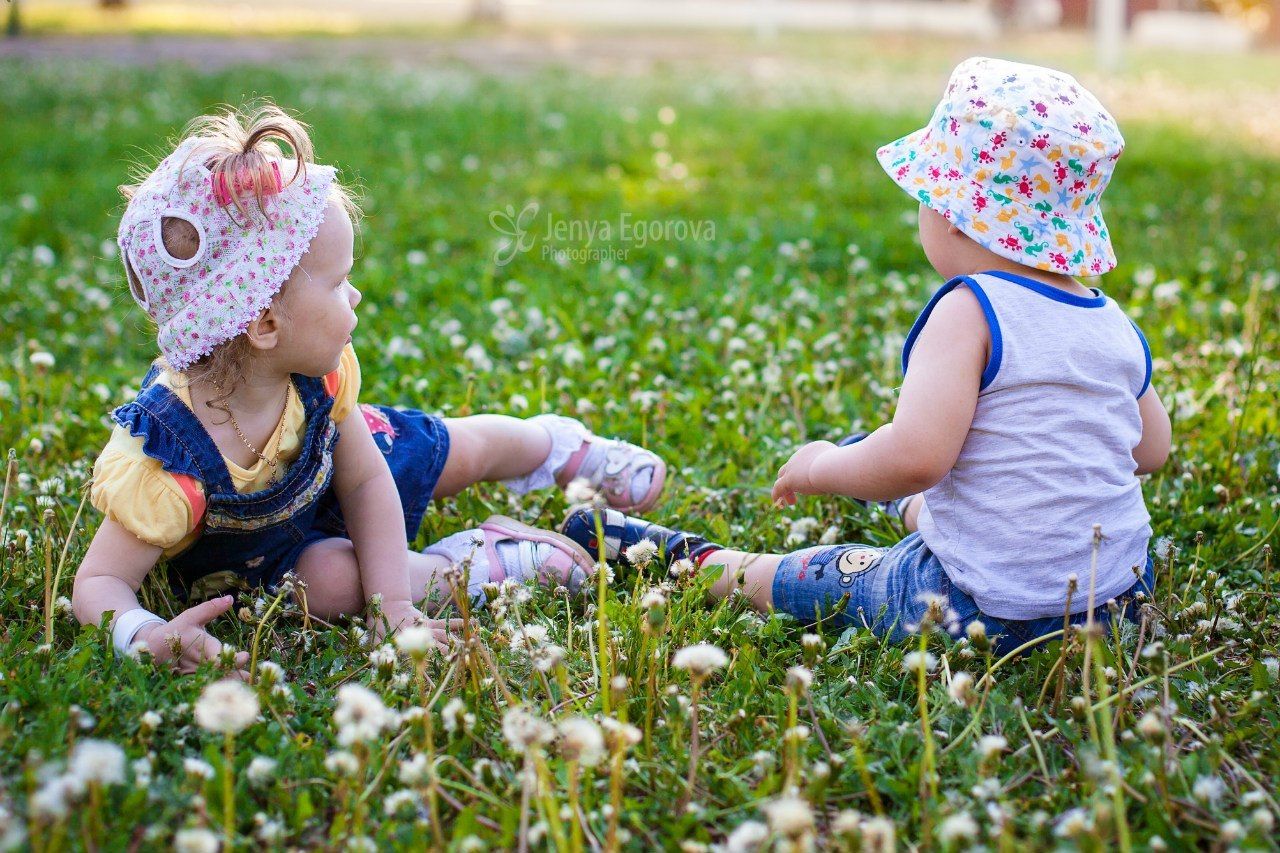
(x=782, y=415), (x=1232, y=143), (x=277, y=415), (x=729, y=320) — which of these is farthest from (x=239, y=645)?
(x=1232, y=143)

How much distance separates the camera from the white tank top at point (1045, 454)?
259 cm

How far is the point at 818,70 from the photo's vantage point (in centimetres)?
1675

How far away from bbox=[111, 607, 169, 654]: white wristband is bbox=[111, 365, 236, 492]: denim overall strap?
0.30 meters

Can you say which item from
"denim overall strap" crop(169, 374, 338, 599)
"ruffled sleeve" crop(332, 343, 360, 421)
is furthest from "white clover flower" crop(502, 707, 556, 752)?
"ruffled sleeve" crop(332, 343, 360, 421)

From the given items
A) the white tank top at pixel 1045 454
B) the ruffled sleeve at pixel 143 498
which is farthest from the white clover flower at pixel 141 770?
the white tank top at pixel 1045 454

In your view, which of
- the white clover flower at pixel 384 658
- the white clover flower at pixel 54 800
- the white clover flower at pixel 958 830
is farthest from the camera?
the white clover flower at pixel 384 658

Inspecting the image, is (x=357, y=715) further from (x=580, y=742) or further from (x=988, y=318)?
(x=988, y=318)

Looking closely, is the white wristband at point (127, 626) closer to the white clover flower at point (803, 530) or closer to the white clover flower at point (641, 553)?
the white clover flower at point (641, 553)

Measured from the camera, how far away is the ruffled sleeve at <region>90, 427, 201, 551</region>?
2641 millimetres

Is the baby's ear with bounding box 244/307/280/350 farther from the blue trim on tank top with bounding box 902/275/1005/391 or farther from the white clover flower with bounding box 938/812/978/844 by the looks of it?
the white clover flower with bounding box 938/812/978/844

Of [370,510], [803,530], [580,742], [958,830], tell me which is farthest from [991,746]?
[370,510]

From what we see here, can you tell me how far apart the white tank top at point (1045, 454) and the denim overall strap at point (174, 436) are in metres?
1.55

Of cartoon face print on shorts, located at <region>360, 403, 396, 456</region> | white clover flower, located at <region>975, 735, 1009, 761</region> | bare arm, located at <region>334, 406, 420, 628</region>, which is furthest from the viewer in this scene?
cartoon face print on shorts, located at <region>360, 403, 396, 456</region>

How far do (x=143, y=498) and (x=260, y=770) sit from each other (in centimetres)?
78
